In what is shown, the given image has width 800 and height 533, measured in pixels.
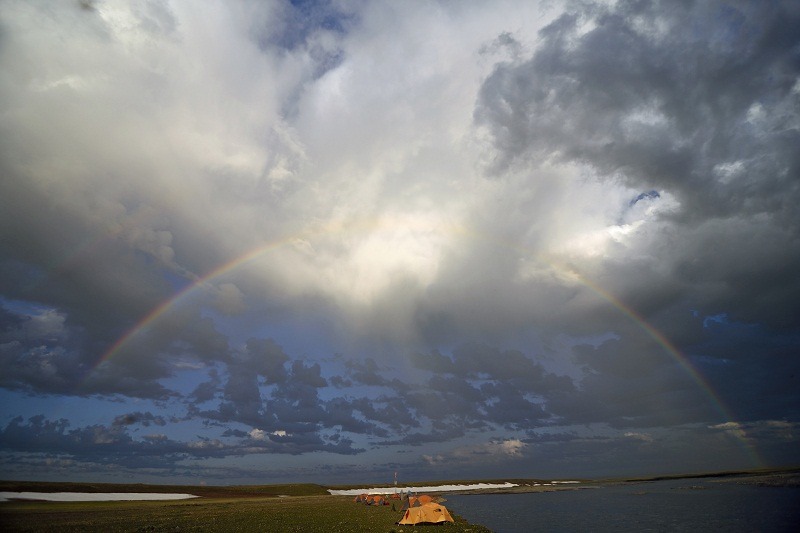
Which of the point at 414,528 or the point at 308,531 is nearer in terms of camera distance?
the point at 308,531

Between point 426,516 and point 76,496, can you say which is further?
point 76,496

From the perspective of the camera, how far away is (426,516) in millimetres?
58375

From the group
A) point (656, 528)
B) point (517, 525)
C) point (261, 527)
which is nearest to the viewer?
point (656, 528)

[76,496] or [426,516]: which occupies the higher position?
[426,516]

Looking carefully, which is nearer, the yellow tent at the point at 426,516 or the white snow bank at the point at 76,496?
the yellow tent at the point at 426,516

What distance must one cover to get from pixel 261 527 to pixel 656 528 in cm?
4565

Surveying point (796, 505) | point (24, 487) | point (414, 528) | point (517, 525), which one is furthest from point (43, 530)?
point (24, 487)

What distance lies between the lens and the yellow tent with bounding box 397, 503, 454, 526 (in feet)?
189

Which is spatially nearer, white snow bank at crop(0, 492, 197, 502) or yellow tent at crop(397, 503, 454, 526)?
yellow tent at crop(397, 503, 454, 526)

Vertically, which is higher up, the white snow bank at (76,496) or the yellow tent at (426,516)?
the yellow tent at (426,516)

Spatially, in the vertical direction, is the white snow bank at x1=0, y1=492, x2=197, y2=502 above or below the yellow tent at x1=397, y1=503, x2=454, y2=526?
below

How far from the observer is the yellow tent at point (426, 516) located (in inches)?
2274

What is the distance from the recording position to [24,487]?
16138 centimetres

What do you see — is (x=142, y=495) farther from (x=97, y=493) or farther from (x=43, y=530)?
(x=43, y=530)
